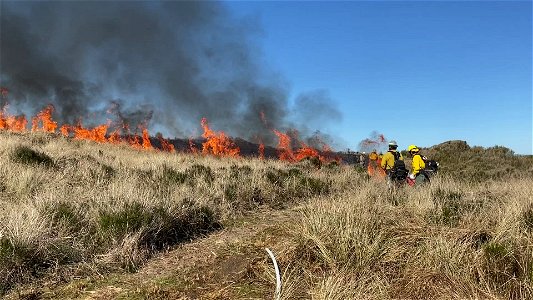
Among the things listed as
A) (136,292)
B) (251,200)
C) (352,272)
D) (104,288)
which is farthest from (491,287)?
(251,200)

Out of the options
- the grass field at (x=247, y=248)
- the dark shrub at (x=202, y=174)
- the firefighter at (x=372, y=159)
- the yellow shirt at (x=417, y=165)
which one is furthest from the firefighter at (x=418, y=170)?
the dark shrub at (x=202, y=174)

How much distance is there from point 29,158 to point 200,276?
8326 mm

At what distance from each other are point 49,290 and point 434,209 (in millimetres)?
5313

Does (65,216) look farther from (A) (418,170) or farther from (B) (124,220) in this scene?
(A) (418,170)

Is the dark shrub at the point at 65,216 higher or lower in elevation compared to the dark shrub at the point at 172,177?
lower

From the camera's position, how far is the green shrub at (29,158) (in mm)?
11202

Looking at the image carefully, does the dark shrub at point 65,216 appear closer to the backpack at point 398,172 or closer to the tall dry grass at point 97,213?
the tall dry grass at point 97,213

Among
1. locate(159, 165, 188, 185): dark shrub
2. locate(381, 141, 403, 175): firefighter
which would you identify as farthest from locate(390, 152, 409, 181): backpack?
locate(159, 165, 188, 185): dark shrub

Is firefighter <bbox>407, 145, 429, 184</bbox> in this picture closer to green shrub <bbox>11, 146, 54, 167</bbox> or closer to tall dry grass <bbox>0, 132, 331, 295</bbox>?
tall dry grass <bbox>0, 132, 331, 295</bbox>

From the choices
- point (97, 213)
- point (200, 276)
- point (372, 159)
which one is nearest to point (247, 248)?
point (200, 276)

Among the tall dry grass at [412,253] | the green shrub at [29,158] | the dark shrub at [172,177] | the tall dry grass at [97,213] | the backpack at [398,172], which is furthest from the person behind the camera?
the backpack at [398,172]

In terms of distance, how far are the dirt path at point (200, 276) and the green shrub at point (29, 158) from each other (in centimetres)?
650

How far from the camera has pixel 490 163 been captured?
32.3 m

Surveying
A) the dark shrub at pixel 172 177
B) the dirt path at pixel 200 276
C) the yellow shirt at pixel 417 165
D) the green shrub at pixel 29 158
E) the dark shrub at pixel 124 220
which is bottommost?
the dirt path at pixel 200 276
